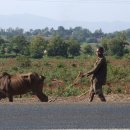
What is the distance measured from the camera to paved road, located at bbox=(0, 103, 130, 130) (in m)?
8.41

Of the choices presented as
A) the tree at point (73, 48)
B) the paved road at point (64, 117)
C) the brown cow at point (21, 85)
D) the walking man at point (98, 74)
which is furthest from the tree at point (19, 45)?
the paved road at point (64, 117)

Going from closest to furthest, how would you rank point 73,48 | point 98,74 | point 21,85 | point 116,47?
point 98,74 → point 21,85 → point 116,47 → point 73,48

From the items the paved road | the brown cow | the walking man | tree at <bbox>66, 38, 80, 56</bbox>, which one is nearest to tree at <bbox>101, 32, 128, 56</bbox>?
tree at <bbox>66, 38, 80, 56</bbox>

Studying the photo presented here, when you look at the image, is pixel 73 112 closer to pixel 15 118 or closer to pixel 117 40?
pixel 15 118

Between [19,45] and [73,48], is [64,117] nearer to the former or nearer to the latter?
[73,48]

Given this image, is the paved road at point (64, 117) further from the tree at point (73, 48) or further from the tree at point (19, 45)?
the tree at point (73, 48)

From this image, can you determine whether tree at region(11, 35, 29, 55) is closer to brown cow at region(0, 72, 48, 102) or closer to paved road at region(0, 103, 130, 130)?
brown cow at region(0, 72, 48, 102)

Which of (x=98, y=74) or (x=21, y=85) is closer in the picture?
(x=98, y=74)

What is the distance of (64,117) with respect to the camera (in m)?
9.22

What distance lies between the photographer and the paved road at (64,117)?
8.41 metres

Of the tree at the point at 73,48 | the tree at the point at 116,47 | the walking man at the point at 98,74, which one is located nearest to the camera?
the walking man at the point at 98,74

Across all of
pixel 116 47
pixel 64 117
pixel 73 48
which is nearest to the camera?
pixel 64 117

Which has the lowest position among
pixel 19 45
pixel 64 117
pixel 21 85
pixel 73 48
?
pixel 73 48

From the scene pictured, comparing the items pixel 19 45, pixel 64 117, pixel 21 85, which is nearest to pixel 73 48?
pixel 19 45
